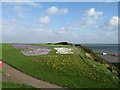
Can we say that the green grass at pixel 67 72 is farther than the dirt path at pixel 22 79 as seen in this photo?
Yes

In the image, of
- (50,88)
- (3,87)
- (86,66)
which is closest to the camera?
(3,87)

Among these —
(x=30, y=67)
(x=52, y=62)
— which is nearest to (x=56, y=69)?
(x=52, y=62)

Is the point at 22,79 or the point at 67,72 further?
the point at 67,72

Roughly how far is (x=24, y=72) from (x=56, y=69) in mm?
4547

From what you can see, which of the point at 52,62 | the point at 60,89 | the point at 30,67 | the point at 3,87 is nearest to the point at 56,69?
the point at 52,62

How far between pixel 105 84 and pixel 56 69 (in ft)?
23.0

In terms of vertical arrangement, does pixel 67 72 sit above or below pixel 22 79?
above

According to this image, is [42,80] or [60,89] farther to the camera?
[42,80]

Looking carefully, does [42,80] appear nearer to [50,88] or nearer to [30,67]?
[50,88]

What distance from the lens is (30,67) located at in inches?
813

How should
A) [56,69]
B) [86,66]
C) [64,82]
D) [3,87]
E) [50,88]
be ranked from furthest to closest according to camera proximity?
[86,66], [56,69], [64,82], [50,88], [3,87]

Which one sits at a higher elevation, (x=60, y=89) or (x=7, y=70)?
(x=7, y=70)

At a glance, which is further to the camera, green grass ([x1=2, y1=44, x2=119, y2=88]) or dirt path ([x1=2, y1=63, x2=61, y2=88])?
green grass ([x1=2, y1=44, x2=119, y2=88])

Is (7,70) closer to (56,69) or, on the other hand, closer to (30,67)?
(30,67)
